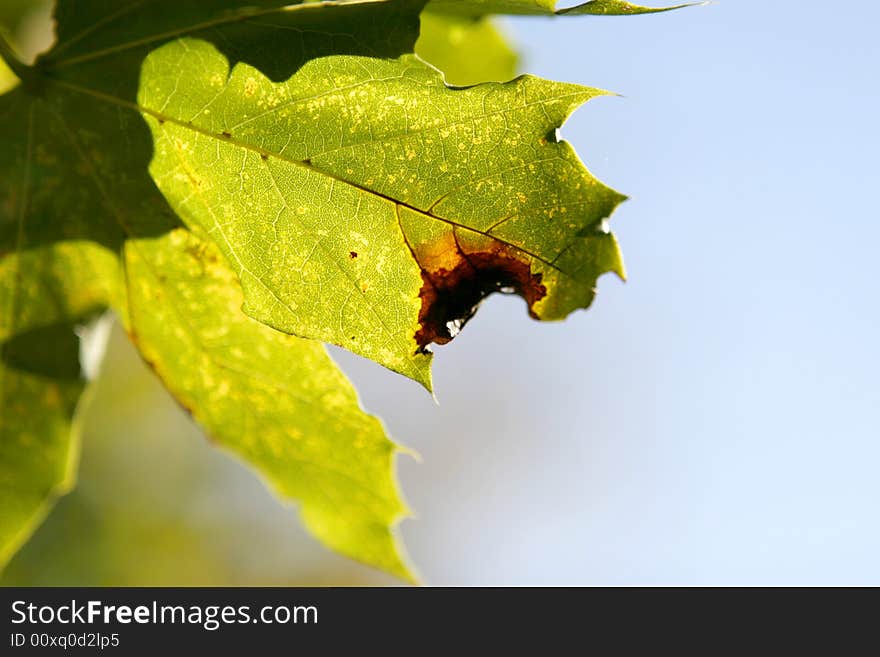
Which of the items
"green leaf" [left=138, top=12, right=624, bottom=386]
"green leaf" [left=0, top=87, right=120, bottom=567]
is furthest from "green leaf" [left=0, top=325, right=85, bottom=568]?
"green leaf" [left=138, top=12, right=624, bottom=386]

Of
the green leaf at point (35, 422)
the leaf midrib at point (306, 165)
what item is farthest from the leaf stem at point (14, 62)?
the green leaf at point (35, 422)

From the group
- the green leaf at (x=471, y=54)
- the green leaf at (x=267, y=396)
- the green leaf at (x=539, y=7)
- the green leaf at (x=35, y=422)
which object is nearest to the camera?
the green leaf at (x=539, y=7)

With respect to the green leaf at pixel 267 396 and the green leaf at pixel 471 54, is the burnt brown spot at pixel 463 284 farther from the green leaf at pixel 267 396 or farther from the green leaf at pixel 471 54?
the green leaf at pixel 471 54

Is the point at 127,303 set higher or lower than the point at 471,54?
lower

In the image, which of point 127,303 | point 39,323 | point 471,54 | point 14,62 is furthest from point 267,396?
point 471,54

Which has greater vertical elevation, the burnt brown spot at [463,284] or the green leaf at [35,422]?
the green leaf at [35,422]

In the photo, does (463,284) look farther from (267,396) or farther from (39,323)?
(39,323)

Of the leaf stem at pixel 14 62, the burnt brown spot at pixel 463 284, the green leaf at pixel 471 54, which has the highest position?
the green leaf at pixel 471 54
